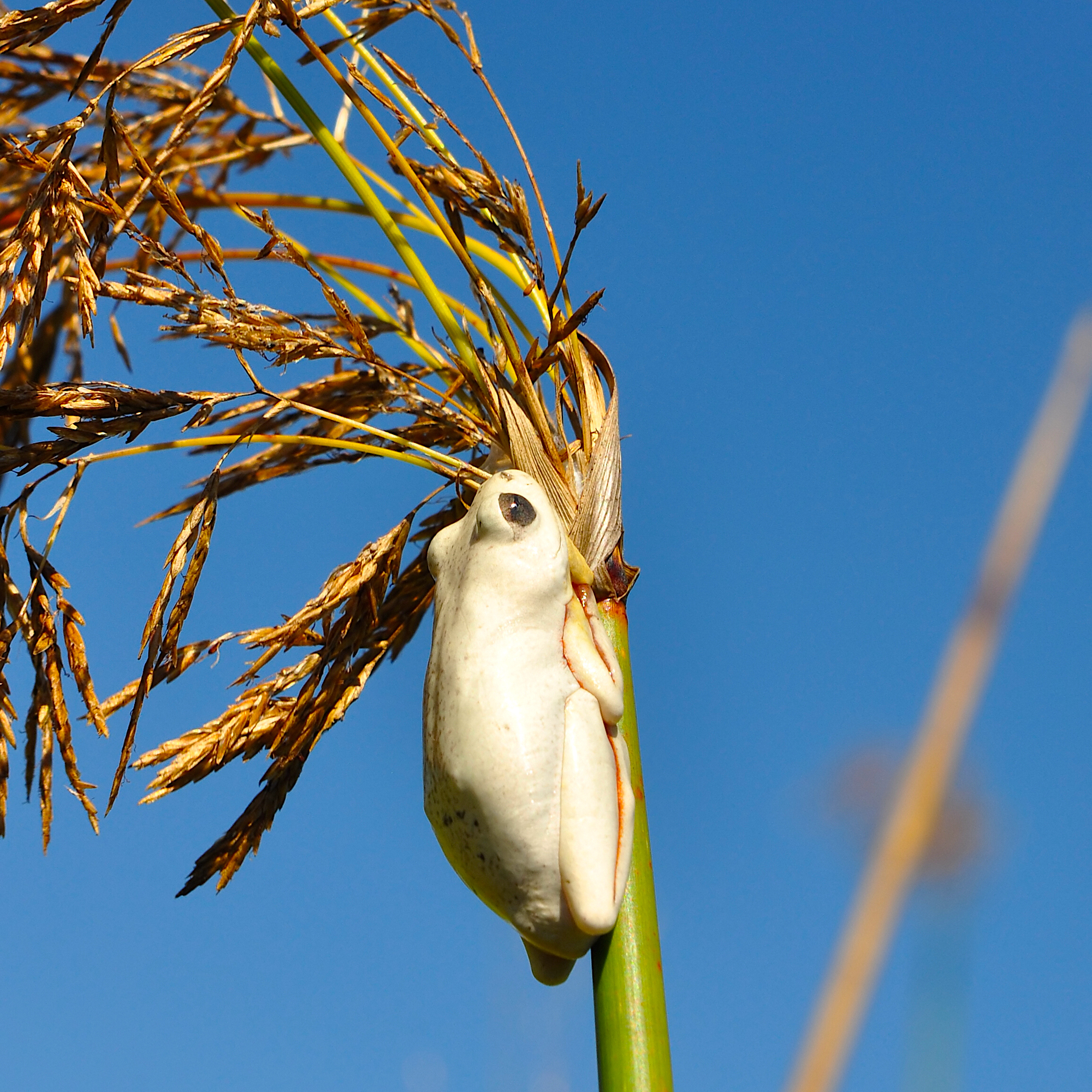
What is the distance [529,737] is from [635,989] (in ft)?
1.22

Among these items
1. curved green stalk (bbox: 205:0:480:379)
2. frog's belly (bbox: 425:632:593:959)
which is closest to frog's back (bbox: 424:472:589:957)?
frog's belly (bbox: 425:632:593:959)

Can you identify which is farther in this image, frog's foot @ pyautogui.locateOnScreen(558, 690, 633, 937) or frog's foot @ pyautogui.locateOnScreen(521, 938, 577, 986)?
frog's foot @ pyautogui.locateOnScreen(521, 938, 577, 986)

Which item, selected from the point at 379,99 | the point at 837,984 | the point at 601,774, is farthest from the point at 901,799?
the point at 379,99

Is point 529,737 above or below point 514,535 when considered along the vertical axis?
below

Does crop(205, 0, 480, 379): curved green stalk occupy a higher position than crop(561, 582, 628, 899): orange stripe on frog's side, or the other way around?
crop(205, 0, 480, 379): curved green stalk

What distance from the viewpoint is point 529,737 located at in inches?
74.8

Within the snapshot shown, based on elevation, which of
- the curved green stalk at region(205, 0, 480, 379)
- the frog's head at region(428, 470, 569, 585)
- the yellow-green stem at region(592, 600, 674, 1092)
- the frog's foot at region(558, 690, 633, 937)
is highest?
the curved green stalk at region(205, 0, 480, 379)

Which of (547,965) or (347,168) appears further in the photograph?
(347,168)

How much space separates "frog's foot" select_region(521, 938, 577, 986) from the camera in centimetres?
195

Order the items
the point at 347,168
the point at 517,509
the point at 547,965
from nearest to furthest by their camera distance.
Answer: the point at 547,965 < the point at 517,509 < the point at 347,168

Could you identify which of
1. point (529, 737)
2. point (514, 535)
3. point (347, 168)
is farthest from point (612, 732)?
point (347, 168)

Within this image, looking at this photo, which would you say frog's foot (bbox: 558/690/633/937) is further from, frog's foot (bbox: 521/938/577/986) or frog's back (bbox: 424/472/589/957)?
frog's foot (bbox: 521/938/577/986)

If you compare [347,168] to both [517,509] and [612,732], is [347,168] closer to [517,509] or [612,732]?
[517,509]

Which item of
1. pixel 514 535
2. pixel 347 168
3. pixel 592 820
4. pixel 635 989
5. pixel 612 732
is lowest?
pixel 635 989
